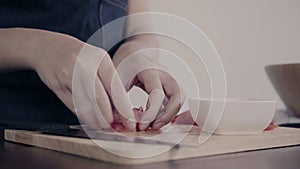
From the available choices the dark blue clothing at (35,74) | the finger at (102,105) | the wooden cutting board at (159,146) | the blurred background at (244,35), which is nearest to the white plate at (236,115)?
the wooden cutting board at (159,146)

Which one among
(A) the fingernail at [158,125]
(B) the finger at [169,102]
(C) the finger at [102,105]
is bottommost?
(A) the fingernail at [158,125]

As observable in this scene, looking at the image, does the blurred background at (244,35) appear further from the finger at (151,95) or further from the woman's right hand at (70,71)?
the woman's right hand at (70,71)

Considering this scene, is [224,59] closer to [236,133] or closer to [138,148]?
[236,133]

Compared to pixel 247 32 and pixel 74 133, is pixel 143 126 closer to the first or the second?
pixel 74 133

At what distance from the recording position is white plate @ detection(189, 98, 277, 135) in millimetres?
595

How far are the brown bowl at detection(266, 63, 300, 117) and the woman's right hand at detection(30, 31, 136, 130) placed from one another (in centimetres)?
46

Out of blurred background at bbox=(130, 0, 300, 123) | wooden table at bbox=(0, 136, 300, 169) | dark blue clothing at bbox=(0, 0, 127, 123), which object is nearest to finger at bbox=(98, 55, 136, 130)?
wooden table at bbox=(0, 136, 300, 169)

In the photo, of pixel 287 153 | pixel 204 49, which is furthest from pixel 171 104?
pixel 204 49

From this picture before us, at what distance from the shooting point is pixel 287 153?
0.55 meters

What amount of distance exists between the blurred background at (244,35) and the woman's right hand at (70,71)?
650 mm

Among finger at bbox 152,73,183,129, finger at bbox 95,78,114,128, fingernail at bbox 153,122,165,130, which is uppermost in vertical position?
finger at bbox 95,78,114,128

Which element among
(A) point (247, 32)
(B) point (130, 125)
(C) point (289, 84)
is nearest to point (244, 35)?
(A) point (247, 32)

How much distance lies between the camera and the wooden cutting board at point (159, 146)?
0.46m

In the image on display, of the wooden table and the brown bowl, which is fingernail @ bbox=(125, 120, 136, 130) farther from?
the brown bowl
